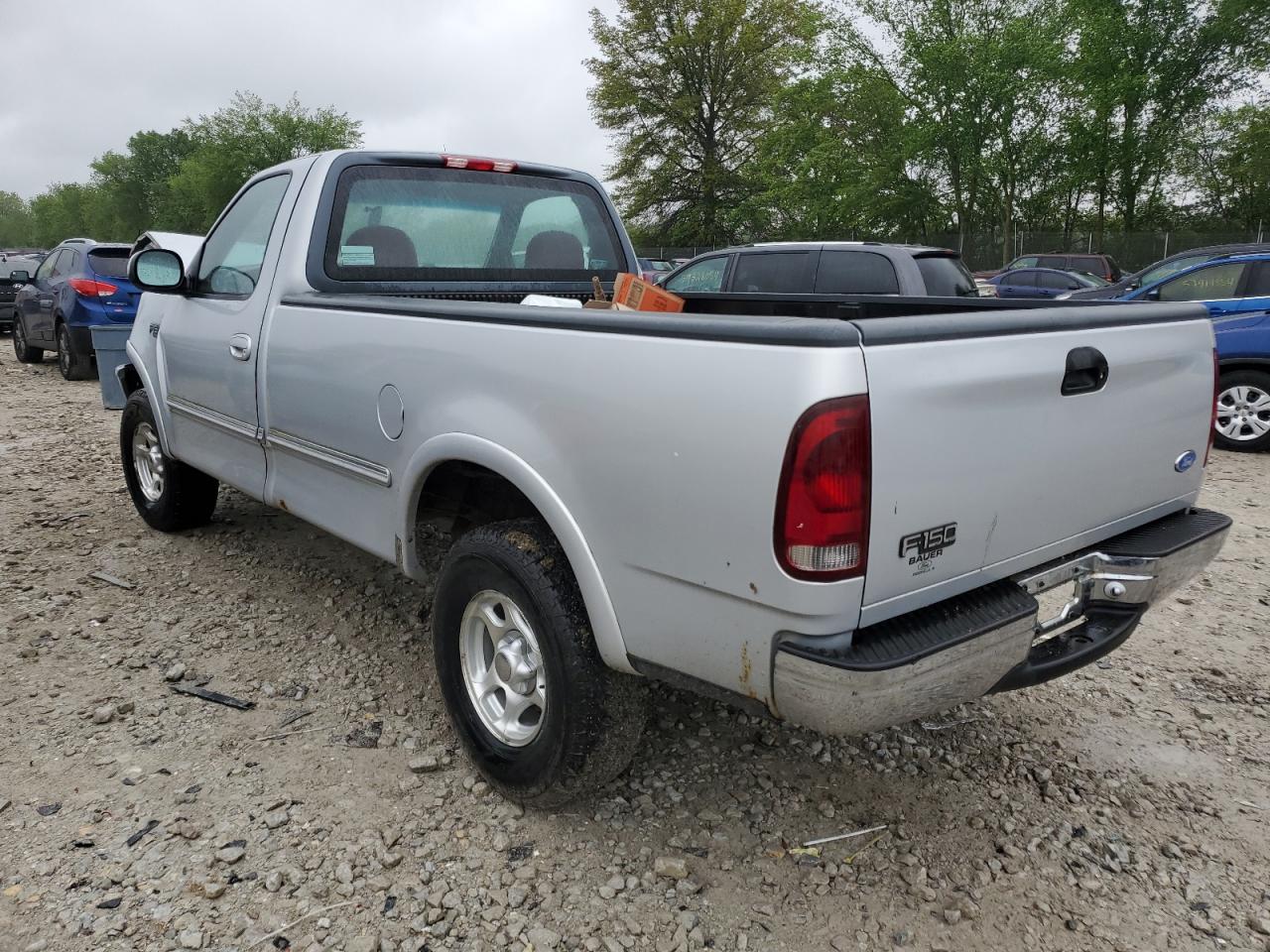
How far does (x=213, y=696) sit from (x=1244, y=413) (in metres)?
8.19

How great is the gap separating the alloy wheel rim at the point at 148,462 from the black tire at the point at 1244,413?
26.6 ft

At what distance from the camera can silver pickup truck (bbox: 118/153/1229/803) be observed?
184 cm

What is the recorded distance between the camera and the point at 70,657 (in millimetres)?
3627

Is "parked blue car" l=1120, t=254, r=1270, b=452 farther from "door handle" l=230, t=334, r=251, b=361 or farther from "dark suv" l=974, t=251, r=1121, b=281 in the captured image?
"dark suv" l=974, t=251, r=1121, b=281

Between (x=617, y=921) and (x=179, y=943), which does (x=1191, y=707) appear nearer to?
(x=617, y=921)

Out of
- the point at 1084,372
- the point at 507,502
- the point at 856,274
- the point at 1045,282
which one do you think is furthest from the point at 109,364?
the point at 1045,282

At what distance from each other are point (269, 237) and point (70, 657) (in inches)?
73.7

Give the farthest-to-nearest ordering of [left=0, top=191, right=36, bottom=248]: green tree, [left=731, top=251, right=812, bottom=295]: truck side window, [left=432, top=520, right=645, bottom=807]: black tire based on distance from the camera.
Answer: [left=0, top=191, right=36, bottom=248]: green tree
[left=731, top=251, right=812, bottom=295]: truck side window
[left=432, top=520, right=645, bottom=807]: black tire

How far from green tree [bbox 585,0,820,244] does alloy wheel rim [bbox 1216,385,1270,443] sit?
33279 mm

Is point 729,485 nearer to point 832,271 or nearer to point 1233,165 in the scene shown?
point 832,271

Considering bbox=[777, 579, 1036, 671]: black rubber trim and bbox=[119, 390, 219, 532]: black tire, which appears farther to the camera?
bbox=[119, 390, 219, 532]: black tire

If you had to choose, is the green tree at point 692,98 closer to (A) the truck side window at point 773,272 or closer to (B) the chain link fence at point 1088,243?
(B) the chain link fence at point 1088,243

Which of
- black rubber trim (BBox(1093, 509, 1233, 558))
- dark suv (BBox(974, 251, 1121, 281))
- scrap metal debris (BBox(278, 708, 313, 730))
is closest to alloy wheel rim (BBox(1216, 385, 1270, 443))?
black rubber trim (BBox(1093, 509, 1233, 558))

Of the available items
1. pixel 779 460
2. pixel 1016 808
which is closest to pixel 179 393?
pixel 779 460
